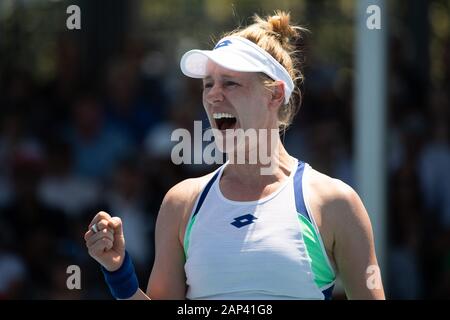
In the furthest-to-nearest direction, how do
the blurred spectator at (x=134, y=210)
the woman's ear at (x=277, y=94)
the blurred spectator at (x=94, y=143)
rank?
the blurred spectator at (x=94, y=143), the blurred spectator at (x=134, y=210), the woman's ear at (x=277, y=94)

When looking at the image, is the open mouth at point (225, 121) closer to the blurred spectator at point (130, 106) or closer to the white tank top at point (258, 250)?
the white tank top at point (258, 250)

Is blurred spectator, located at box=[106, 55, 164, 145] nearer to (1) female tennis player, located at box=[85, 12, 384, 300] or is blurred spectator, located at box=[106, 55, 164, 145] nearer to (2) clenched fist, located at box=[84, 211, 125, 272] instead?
(1) female tennis player, located at box=[85, 12, 384, 300]

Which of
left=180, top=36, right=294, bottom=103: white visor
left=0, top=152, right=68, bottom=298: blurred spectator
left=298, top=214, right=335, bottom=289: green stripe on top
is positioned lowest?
left=0, top=152, right=68, bottom=298: blurred spectator

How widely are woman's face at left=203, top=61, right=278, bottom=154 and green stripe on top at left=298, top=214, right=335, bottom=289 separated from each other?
359 millimetres

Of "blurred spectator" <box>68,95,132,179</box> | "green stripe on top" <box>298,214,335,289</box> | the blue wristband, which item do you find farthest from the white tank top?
"blurred spectator" <box>68,95,132,179</box>

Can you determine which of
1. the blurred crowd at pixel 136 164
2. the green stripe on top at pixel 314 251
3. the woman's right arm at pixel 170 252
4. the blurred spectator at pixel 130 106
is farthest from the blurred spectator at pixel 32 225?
the green stripe on top at pixel 314 251

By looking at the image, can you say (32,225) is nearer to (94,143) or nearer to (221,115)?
(94,143)

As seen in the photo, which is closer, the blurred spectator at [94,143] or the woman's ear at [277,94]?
the woman's ear at [277,94]

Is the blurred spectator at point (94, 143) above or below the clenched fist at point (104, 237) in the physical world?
below

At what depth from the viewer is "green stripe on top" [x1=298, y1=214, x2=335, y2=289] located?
3.25m

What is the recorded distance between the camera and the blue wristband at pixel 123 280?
325 cm

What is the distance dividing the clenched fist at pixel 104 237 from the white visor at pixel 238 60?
0.57 m

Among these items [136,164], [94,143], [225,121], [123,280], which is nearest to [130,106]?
[94,143]

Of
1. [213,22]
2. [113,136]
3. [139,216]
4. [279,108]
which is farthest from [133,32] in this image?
[279,108]
